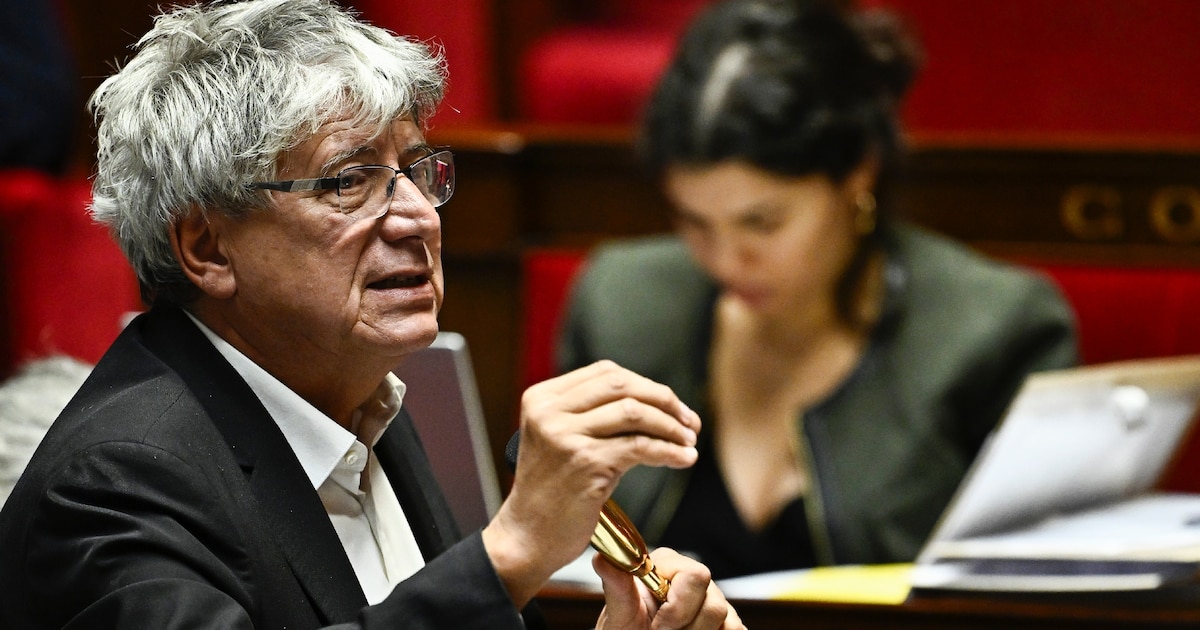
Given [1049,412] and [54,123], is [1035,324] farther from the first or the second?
[54,123]

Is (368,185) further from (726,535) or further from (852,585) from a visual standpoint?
(726,535)

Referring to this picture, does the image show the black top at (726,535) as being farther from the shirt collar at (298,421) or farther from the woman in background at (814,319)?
the shirt collar at (298,421)

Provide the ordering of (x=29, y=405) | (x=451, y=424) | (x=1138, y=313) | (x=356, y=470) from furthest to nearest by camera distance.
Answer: (x=1138, y=313)
(x=451, y=424)
(x=29, y=405)
(x=356, y=470)

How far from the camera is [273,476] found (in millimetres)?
1165

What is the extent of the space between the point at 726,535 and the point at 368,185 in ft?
4.75

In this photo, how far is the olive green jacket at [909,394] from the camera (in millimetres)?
2453

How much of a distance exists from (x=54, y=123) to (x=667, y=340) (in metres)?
1.27

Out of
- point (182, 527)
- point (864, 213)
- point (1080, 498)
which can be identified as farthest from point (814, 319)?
point (182, 527)

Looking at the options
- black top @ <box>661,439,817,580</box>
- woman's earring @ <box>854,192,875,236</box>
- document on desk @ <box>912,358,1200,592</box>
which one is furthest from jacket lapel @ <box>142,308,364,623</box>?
woman's earring @ <box>854,192,875,236</box>

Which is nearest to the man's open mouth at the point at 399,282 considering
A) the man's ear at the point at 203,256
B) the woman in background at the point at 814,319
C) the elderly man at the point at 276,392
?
the elderly man at the point at 276,392

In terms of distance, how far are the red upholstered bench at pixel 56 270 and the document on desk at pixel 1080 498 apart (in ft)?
5.58

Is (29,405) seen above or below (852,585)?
above

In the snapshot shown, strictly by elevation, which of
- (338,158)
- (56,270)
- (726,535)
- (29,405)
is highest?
(338,158)

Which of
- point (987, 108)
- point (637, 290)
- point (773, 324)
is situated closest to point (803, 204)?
point (773, 324)
